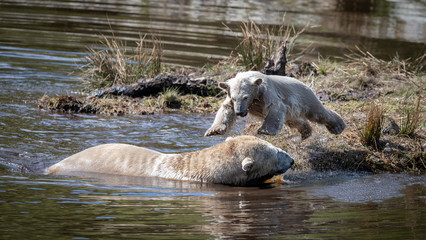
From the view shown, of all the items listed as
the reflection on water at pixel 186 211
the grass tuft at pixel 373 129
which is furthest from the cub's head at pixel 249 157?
the grass tuft at pixel 373 129

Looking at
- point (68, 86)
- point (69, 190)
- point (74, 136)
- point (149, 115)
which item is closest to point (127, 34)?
point (68, 86)

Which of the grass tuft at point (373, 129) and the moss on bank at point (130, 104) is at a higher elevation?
the grass tuft at point (373, 129)

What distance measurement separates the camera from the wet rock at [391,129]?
9.35m

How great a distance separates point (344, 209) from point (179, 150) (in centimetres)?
362

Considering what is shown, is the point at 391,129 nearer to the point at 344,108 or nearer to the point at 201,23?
the point at 344,108

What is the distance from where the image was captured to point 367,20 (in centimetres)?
2669

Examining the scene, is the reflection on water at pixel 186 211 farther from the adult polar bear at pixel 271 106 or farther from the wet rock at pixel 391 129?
the wet rock at pixel 391 129

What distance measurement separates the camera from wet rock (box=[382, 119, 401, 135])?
9352mm

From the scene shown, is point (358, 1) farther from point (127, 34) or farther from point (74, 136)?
point (74, 136)

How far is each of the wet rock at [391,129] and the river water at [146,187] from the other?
1.32 metres

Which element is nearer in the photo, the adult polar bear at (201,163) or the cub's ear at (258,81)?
the adult polar bear at (201,163)

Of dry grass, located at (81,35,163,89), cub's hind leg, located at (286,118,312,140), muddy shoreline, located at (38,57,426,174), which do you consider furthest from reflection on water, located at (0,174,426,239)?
dry grass, located at (81,35,163,89)

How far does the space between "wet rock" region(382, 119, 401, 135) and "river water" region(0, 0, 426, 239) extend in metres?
1.32

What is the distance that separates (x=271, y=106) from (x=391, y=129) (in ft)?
7.08
